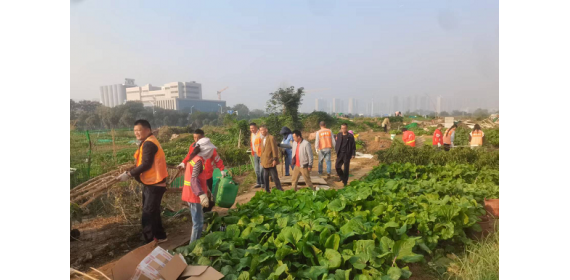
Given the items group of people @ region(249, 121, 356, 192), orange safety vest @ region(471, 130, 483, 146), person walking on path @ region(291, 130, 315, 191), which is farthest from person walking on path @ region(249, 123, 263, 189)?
orange safety vest @ region(471, 130, 483, 146)

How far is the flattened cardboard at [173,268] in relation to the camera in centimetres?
291


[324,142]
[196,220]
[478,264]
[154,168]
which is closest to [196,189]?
[196,220]

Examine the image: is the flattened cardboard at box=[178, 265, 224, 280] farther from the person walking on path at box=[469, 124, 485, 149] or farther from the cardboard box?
the person walking on path at box=[469, 124, 485, 149]

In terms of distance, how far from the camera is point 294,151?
19.4 feet

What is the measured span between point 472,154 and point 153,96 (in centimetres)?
596

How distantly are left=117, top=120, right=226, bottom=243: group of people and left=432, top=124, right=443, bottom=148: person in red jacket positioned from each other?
466 centimetres

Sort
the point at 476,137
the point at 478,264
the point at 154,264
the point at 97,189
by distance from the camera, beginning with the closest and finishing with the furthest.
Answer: the point at 154,264 → the point at 478,264 → the point at 97,189 → the point at 476,137

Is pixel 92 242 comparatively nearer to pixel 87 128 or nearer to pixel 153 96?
pixel 87 128

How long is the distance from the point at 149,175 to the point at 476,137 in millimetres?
5741

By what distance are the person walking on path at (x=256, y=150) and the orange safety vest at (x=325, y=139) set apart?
1783mm

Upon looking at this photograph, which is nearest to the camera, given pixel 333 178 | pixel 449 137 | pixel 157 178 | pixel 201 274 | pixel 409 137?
pixel 201 274

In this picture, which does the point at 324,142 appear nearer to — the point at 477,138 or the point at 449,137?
the point at 449,137

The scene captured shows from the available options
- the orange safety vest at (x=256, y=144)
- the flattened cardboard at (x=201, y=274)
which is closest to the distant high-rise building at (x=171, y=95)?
the orange safety vest at (x=256, y=144)

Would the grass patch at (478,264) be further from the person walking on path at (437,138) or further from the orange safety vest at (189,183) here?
the person walking on path at (437,138)
